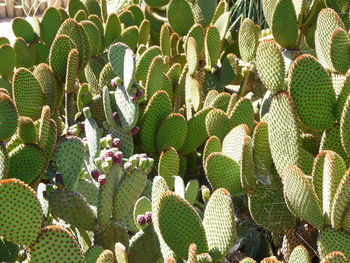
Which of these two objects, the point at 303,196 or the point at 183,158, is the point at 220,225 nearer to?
the point at 303,196

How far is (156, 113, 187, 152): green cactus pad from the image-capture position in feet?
8.32

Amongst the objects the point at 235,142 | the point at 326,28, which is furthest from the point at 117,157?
the point at 326,28

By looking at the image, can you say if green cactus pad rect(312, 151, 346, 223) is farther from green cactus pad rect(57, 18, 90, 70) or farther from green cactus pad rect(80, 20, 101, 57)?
green cactus pad rect(80, 20, 101, 57)

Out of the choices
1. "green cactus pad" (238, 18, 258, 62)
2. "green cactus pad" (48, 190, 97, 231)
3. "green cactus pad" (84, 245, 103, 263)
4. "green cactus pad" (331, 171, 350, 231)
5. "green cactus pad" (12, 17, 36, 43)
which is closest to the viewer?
"green cactus pad" (331, 171, 350, 231)

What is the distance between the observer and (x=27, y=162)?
6.77 ft

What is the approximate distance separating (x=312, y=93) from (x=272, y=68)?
0.14 meters

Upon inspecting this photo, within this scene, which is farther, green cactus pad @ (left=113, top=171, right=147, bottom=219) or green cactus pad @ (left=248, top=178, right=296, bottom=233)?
green cactus pad @ (left=248, top=178, right=296, bottom=233)

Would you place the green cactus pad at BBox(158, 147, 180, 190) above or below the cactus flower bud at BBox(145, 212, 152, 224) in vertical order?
below

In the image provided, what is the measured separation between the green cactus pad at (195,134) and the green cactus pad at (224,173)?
1.75ft

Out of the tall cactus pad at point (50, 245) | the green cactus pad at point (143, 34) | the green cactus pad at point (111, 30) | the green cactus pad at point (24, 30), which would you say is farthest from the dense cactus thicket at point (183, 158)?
the green cactus pad at point (143, 34)

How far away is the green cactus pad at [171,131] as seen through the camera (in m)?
2.54

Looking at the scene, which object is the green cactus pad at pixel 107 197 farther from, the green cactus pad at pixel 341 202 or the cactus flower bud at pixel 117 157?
the green cactus pad at pixel 341 202

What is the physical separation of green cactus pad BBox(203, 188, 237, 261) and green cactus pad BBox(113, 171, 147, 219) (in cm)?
30

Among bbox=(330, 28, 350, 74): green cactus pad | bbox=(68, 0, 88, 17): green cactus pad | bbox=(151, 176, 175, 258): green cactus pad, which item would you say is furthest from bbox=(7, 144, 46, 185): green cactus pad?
bbox=(68, 0, 88, 17): green cactus pad
